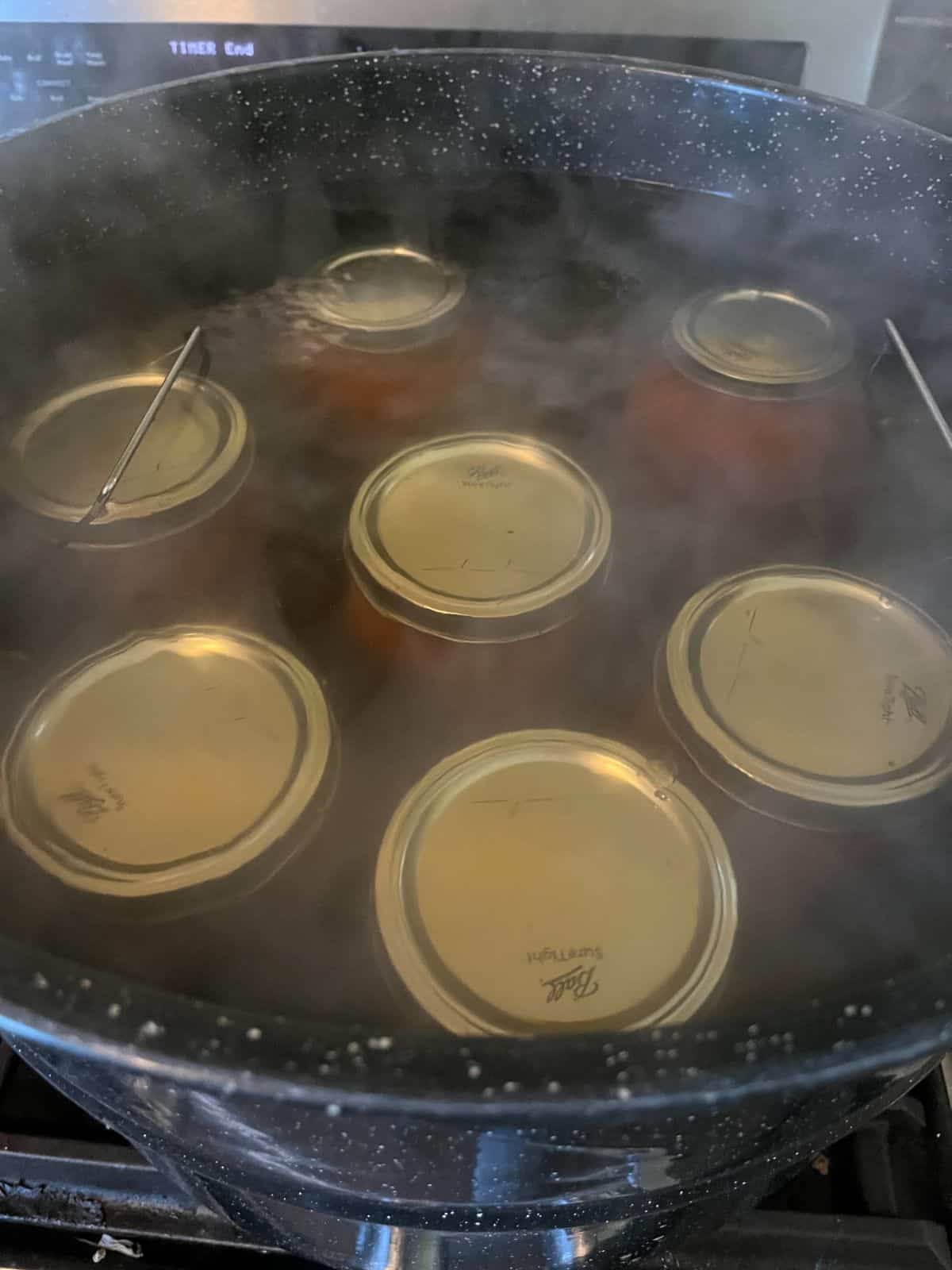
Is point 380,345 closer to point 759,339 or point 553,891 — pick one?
point 759,339

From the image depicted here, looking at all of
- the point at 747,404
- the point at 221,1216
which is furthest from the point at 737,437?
the point at 221,1216

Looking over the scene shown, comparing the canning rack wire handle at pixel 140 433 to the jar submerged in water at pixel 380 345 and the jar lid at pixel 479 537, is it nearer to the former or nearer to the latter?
the jar submerged in water at pixel 380 345

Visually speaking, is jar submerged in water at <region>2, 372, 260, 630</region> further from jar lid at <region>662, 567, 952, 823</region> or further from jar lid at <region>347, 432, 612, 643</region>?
jar lid at <region>662, 567, 952, 823</region>

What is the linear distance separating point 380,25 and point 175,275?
0.35 m

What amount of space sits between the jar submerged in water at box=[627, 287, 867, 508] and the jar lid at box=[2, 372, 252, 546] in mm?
378

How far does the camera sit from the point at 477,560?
31.9 inches

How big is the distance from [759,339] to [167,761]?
705 millimetres

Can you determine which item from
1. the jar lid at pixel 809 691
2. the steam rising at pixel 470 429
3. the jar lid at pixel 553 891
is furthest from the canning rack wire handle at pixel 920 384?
the jar lid at pixel 553 891

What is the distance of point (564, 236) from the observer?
3.78 ft

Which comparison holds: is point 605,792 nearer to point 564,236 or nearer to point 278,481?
→ point 278,481

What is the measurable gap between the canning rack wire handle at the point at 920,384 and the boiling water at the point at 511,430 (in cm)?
3

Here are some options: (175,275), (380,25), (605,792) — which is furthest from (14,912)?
(380,25)

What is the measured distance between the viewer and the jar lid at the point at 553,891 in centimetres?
59

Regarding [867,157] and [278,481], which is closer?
[278,481]
